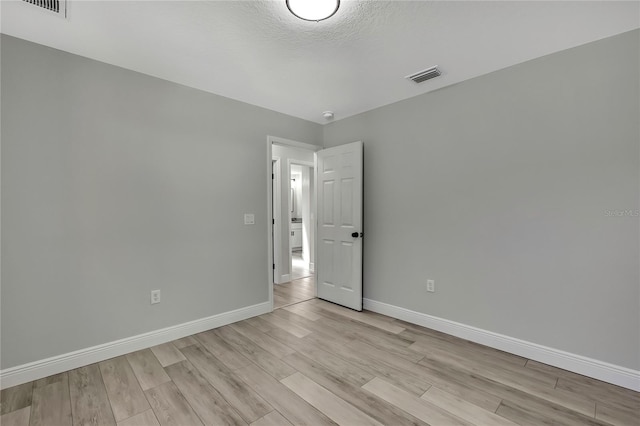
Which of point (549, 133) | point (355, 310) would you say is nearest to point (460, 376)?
point (355, 310)

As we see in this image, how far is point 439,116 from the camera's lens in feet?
9.75

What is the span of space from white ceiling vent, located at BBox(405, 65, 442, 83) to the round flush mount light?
1150 millimetres

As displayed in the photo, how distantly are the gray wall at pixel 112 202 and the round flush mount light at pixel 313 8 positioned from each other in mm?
1656

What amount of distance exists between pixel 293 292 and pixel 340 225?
141 cm

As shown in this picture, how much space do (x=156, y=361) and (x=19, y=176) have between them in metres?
1.77

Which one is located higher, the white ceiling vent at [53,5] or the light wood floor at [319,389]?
the white ceiling vent at [53,5]

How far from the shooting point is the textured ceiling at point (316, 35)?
5.92 ft

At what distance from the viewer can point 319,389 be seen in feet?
6.65

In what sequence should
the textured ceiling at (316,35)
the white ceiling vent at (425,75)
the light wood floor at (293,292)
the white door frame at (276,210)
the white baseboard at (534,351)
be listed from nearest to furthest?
the textured ceiling at (316,35) → the white baseboard at (534,351) → the white ceiling vent at (425,75) → the light wood floor at (293,292) → the white door frame at (276,210)

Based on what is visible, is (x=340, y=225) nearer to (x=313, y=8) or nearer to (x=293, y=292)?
(x=293, y=292)

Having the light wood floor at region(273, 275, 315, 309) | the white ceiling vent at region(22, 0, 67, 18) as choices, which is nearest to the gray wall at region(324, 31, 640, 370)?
the light wood floor at region(273, 275, 315, 309)

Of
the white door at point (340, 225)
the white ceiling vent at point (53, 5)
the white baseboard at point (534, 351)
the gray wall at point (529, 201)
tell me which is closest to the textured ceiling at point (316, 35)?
the white ceiling vent at point (53, 5)

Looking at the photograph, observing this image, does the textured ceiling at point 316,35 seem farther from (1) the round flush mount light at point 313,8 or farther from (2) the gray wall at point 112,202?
(2) the gray wall at point 112,202

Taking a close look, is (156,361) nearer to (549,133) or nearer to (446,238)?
(446,238)
